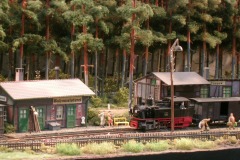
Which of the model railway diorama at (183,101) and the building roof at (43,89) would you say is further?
the model railway diorama at (183,101)

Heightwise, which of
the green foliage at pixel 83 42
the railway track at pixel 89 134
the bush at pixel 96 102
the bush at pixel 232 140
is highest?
the green foliage at pixel 83 42

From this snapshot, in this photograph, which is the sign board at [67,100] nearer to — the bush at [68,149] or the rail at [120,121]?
the rail at [120,121]

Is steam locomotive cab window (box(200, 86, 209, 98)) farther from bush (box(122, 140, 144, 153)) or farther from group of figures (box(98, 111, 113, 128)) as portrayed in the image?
bush (box(122, 140, 144, 153))

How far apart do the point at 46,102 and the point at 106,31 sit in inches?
444

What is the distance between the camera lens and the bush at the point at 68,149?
35.4m

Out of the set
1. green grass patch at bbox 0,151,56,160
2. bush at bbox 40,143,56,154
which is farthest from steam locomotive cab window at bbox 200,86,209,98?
green grass patch at bbox 0,151,56,160

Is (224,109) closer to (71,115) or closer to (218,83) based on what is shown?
(218,83)

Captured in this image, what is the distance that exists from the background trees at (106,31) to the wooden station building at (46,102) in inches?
215

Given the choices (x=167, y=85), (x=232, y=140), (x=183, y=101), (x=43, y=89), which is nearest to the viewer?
(x=232, y=140)

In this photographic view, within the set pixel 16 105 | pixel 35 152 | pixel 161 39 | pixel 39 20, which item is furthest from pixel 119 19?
pixel 35 152

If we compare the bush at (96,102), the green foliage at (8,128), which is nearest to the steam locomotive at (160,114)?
the bush at (96,102)

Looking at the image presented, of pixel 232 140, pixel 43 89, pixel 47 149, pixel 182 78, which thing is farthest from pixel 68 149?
pixel 182 78

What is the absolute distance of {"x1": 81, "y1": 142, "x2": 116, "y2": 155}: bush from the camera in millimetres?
36031

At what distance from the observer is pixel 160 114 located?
44219 millimetres
